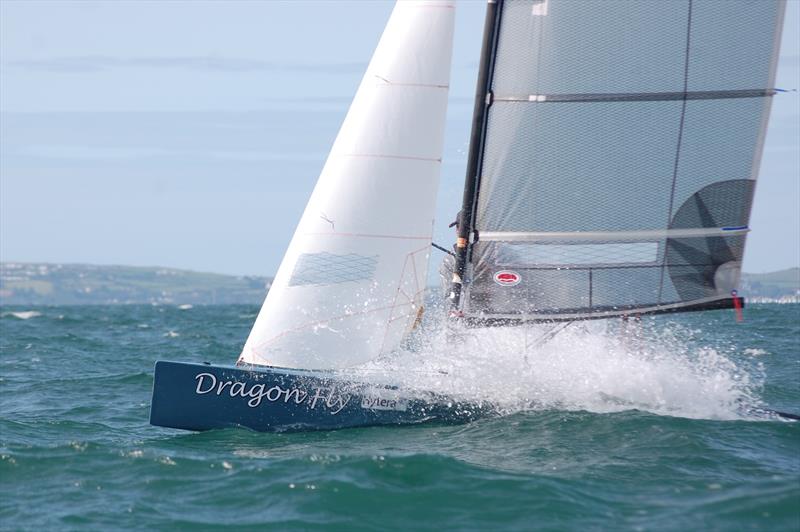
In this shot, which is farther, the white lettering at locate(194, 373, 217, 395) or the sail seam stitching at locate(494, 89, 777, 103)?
the white lettering at locate(194, 373, 217, 395)

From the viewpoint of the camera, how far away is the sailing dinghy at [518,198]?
32.3 ft

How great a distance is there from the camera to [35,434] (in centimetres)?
1073

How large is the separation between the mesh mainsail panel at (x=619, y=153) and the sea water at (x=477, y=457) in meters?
1.03

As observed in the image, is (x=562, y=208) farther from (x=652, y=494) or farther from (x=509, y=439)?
(x=652, y=494)

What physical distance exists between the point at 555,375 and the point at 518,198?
203 cm

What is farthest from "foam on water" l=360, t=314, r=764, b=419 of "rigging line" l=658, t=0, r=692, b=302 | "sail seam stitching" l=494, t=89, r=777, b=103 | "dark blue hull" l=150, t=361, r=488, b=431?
"sail seam stitching" l=494, t=89, r=777, b=103

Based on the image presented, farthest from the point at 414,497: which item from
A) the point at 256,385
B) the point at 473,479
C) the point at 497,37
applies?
the point at 497,37

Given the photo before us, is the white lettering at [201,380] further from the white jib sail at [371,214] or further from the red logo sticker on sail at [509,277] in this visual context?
the red logo sticker on sail at [509,277]

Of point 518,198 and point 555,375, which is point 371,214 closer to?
point 518,198

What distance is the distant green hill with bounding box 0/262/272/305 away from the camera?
15012cm

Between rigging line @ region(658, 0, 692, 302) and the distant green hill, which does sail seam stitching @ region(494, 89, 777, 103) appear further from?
the distant green hill

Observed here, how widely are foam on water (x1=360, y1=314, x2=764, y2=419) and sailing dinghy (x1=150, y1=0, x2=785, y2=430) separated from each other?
305 millimetres

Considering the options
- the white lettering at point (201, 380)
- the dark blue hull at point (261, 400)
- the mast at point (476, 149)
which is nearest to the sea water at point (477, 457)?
the dark blue hull at point (261, 400)

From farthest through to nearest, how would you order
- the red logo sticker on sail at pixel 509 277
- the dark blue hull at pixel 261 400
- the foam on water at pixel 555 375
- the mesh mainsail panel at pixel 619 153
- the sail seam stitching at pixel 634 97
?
1. the foam on water at pixel 555 375
2. the red logo sticker on sail at pixel 509 277
3. the dark blue hull at pixel 261 400
4. the sail seam stitching at pixel 634 97
5. the mesh mainsail panel at pixel 619 153
